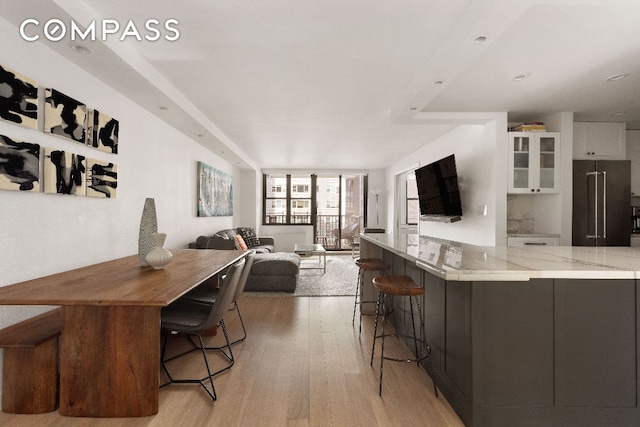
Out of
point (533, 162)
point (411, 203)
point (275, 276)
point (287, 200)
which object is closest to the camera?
point (533, 162)

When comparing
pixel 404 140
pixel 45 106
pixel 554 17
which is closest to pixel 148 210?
pixel 45 106

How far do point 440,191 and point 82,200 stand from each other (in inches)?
173

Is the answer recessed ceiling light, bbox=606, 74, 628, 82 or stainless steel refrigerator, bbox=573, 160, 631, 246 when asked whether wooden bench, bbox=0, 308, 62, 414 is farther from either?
stainless steel refrigerator, bbox=573, 160, 631, 246

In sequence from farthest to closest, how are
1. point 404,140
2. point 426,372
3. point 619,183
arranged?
1. point 404,140
2. point 619,183
3. point 426,372

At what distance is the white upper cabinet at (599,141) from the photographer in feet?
14.6

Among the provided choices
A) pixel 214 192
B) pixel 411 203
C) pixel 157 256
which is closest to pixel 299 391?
pixel 157 256

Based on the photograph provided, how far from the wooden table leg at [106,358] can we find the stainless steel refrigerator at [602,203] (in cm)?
492

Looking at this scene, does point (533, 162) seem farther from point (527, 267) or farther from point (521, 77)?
point (527, 267)

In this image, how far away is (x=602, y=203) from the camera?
4.23 metres

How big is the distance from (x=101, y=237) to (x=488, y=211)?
433 centimetres

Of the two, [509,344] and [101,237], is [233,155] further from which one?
[509,344]

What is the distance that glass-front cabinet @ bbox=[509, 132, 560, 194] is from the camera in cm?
418

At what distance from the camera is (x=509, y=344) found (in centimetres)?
181

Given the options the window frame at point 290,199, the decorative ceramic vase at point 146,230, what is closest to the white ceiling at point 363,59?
the decorative ceramic vase at point 146,230
